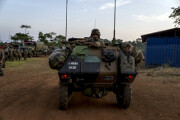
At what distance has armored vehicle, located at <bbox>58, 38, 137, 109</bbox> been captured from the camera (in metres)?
4.43

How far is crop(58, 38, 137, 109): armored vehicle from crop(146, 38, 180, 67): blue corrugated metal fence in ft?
33.7

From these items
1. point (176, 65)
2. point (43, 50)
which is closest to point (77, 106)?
point (176, 65)

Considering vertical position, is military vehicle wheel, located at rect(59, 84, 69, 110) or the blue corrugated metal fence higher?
the blue corrugated metal fence

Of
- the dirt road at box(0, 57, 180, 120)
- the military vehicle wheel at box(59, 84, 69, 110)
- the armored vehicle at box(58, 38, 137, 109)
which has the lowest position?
the dirt road at box(0, 57, 180, 120)

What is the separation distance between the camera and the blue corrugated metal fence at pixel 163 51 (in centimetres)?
1373

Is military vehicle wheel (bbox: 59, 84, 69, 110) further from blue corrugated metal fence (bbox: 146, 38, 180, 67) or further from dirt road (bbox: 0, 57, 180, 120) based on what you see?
blue corrugated metal fence (bbox: 146, 38, 180, 67)

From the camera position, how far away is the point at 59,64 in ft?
14.7

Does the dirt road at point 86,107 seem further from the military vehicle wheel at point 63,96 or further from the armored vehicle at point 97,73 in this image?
the armored vehicle at point 97,73

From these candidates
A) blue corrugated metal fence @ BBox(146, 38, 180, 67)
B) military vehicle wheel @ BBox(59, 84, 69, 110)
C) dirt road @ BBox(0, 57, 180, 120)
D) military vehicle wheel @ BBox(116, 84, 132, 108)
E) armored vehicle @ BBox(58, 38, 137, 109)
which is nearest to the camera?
dirt road @ BBox(0, 57, 180, 120)

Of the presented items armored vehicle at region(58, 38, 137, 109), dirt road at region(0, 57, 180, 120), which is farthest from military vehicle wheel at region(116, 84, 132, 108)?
dirt road at region(0, 57, 180, 120)

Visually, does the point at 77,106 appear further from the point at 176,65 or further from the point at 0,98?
the point at 176,65

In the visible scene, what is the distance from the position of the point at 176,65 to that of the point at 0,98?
11.9 meters

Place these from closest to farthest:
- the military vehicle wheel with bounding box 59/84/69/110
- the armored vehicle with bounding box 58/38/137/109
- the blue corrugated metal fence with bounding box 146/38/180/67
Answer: the armored vehicle with bounding box 58/38/137/109, the military vehicle wheel with bounding box 59/84/69/110, the blue corrugated metal fence with bounding box 146/38/180/67

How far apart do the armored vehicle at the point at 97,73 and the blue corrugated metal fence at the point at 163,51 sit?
10285 mm
